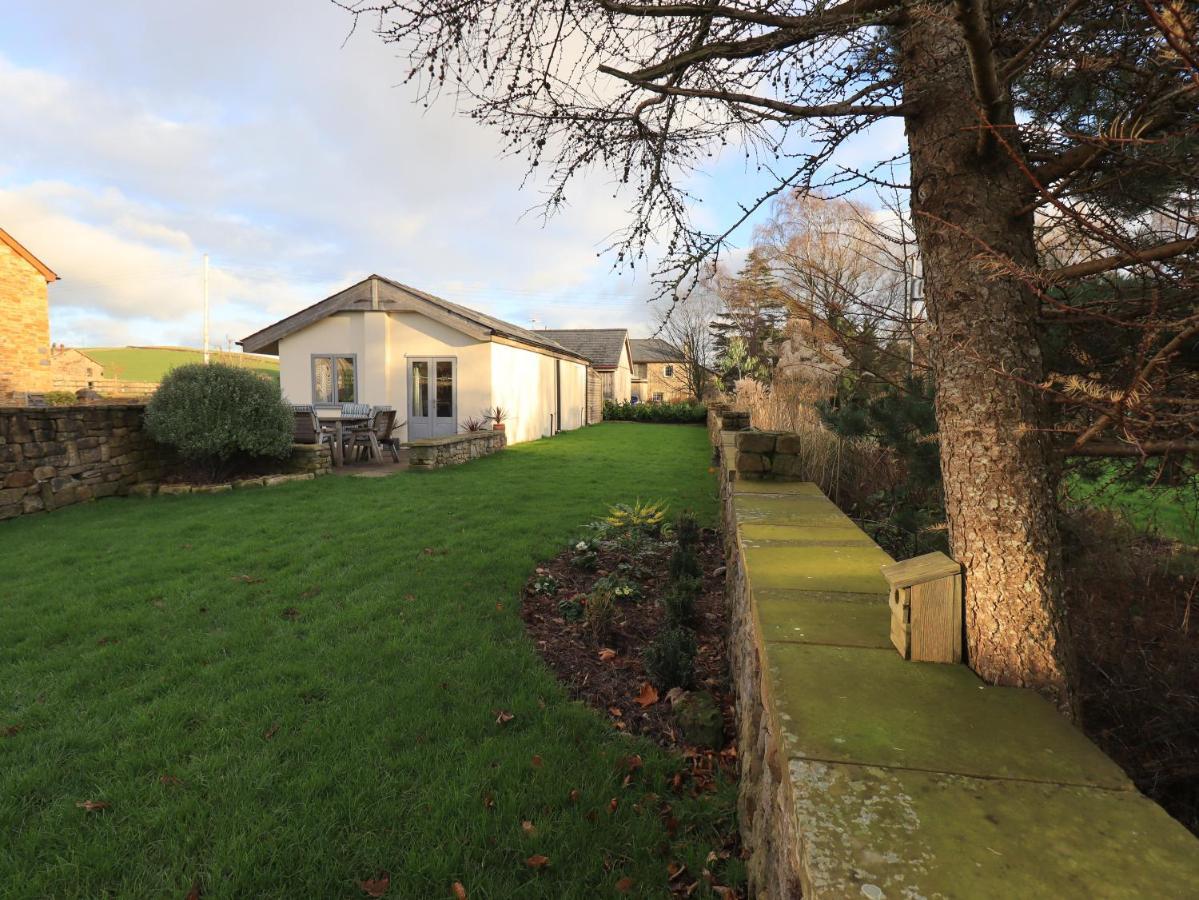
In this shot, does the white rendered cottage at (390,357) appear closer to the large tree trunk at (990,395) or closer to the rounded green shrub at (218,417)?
the rounded green shrub at (218,417)

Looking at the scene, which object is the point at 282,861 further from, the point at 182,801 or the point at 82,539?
the point at 82,539

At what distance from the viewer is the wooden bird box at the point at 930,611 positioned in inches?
69.4

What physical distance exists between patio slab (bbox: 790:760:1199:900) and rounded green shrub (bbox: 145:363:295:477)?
10120 millimetres

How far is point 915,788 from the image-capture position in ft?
4.05

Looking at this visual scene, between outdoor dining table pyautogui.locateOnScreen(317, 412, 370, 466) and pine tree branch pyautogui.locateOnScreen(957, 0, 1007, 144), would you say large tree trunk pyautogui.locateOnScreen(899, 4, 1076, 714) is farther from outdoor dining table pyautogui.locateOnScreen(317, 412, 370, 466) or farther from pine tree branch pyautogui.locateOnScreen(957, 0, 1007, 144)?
outdoor dining table pyautogui.locateOnScreen(317, 412, 370, 466)

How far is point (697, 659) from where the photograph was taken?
3.71 meters

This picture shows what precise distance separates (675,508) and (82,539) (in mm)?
6624

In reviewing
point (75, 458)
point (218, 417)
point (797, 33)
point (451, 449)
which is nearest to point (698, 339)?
point (451, 449)

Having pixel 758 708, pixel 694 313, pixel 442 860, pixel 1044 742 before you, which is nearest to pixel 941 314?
pixel 1044 742

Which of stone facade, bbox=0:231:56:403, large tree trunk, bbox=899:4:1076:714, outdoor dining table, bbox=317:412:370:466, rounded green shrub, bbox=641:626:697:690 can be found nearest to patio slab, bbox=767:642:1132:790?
large tree trunk, bbox=899:4:1076:714

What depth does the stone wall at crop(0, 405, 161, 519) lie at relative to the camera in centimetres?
724

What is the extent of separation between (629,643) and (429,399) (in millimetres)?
12951

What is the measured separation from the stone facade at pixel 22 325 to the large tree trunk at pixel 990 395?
2555 centimetres

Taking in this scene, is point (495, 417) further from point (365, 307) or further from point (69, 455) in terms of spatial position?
point (69, 455)
